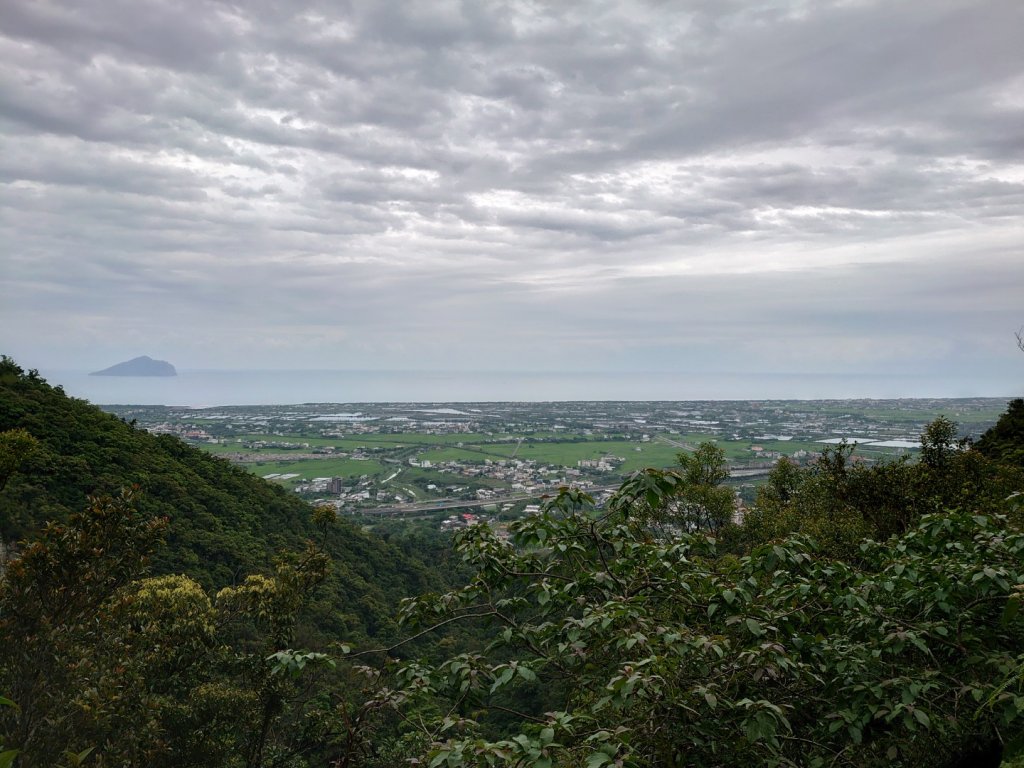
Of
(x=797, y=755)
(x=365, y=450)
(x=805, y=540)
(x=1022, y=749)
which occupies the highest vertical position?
(x=805, y=540)

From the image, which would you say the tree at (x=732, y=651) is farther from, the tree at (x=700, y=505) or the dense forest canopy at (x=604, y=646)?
the tree at (x=700, y=505)

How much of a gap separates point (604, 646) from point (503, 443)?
74.9 meters

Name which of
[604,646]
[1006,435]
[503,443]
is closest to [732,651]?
[604,646]

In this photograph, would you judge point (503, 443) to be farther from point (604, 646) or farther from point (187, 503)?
point (604, 646)

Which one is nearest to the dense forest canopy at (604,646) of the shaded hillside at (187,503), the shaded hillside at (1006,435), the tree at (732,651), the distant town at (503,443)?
the tree at (732,651)

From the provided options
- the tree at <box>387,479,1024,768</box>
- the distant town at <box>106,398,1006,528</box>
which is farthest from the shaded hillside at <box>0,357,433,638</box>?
the tree at <box>387,479,1024,768</box>

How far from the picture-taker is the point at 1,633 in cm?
521

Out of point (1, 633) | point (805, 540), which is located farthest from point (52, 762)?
point (805, 540)

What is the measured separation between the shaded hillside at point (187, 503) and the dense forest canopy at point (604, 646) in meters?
9.42

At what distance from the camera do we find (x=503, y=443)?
78.0m

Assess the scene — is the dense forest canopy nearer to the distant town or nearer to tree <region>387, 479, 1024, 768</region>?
tree <region>387, 479, 1024, 768</region>

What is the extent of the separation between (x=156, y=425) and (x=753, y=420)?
69639mm

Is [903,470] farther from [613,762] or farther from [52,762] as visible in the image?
[52,762]

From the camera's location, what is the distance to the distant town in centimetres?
4309
